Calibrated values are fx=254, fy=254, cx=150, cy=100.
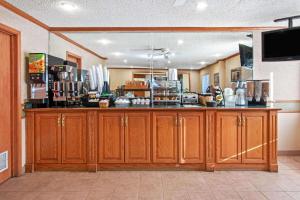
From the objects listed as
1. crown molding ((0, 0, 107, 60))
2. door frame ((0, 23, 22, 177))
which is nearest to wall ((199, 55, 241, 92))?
crown molding ((0, 0, 107, 60))

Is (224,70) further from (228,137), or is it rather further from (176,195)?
(176,195)

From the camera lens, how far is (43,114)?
12.2ft

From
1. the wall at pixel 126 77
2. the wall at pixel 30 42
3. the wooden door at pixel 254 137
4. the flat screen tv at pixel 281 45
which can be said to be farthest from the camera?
the wall at pixel 126 77

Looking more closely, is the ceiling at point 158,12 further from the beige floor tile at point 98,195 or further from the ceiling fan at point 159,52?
the beige floor tile at point 98,195

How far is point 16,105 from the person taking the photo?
11.5 feet

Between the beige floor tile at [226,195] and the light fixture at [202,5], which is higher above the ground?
the light fixture at [202,5]

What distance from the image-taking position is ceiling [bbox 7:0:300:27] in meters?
3.25

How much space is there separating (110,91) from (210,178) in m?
2.17

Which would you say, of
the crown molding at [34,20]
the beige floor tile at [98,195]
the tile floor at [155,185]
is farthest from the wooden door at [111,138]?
the crown molding at [34,20]

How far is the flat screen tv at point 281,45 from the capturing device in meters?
3.81

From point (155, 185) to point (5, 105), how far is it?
224 cm

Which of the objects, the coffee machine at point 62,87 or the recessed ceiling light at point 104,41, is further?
the recessed ceiling light at point 104,41

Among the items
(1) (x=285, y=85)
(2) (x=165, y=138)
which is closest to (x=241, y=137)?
(2) (x=165, y=138)

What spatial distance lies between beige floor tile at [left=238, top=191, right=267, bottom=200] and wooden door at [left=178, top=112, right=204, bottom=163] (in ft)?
2.82
